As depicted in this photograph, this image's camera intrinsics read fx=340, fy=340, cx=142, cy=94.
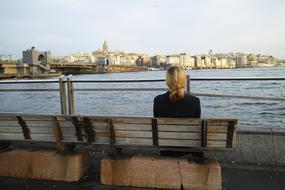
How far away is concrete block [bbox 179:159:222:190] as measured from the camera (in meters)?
4.31

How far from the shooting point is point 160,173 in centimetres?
454

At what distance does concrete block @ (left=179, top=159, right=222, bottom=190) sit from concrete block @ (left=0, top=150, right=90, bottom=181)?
1.54 metres

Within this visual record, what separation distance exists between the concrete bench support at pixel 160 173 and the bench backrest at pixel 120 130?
0.36 m

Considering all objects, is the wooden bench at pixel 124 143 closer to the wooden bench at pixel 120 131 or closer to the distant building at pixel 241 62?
the wooden bench at pixel 120 131

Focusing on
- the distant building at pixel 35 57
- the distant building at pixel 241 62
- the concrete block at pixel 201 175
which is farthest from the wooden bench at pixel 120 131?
the distant building at pixel 241 62

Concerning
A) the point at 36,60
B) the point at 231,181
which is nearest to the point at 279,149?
the point at 231,181

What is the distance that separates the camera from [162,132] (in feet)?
13.7

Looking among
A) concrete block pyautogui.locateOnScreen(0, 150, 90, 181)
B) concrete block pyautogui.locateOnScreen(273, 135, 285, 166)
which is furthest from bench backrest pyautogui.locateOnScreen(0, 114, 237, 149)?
concrete block pyautogui.locateOnScreen(273, 135, 285, 166)

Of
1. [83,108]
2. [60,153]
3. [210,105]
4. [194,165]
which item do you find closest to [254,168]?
[194,165]

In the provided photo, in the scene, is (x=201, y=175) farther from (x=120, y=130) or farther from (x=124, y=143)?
(x=120, y=130)

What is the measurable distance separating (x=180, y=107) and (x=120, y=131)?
0.83m

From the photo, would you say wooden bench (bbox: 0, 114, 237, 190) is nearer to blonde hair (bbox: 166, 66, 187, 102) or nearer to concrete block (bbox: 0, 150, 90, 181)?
concrete block (bbox: 0, 150, 90, 181)

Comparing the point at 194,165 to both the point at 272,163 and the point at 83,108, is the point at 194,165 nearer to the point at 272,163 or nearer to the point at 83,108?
the point at 272,163

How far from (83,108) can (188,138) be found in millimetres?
19768
